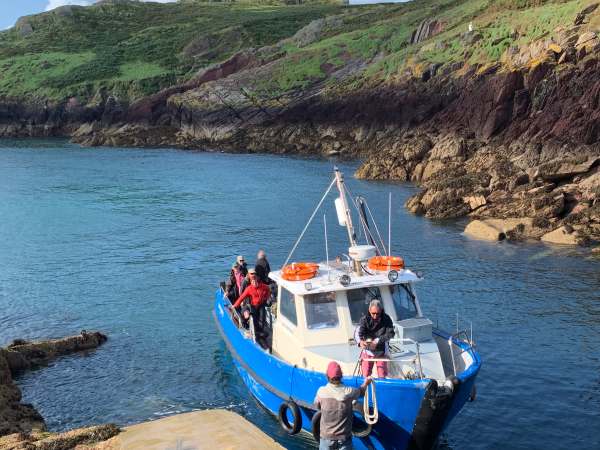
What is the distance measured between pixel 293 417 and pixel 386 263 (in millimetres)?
4044

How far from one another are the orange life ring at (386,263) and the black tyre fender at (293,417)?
364cm

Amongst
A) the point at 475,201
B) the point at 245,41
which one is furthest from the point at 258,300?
the point at 245,41

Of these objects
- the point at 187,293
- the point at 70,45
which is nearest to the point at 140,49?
the point at 70,45

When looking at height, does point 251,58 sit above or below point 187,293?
above

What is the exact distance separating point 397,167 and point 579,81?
15.1 meters

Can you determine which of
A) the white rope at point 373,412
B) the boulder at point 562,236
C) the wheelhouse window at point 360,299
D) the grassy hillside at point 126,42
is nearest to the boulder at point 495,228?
the boulder at point 562,236

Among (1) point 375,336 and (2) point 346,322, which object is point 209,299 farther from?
(1) point 375,336

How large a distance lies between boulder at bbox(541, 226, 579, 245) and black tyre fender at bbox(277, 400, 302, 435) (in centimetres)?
2211

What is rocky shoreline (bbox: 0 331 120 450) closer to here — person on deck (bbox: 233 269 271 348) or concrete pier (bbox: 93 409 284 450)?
concrete pier (bbox: 93 409 284 450)

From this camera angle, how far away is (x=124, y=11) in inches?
6929

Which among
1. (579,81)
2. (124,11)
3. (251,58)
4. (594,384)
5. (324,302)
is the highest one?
(124,11)

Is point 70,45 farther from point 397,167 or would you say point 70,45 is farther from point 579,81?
point 579,81

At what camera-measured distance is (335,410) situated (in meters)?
10.7

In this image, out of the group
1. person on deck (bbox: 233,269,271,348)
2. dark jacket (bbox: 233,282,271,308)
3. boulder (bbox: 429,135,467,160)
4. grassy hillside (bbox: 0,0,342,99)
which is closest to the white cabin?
person on deck (bbox: 233,269,271,348)
